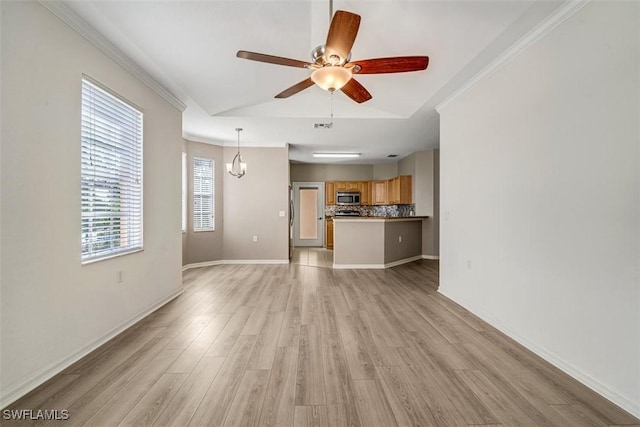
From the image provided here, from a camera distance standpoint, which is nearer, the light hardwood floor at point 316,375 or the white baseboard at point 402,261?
the light hardwood floor at point 316,375

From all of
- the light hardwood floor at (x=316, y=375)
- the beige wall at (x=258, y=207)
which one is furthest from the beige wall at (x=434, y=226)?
the light hardwood floor at (x=316, y=375)

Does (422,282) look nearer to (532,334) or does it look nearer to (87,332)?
(532,334)

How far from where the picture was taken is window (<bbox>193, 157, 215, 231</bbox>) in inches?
224

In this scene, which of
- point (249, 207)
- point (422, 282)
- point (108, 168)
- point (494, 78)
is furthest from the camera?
point (249, 207)

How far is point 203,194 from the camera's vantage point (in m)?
5.81

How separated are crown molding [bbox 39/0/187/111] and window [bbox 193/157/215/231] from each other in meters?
2.39

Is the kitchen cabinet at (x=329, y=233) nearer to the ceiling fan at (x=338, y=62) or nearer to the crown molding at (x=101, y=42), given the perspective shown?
the crown molding at (x=101, y=42)

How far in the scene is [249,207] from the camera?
612cm

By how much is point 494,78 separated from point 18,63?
3.80 meters

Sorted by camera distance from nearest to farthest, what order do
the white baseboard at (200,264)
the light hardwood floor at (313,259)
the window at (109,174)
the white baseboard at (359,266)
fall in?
the window at (109,174), the white baseboard at (200,264), the white baseboard at (359,266), the light hardwood floor at (313,259)

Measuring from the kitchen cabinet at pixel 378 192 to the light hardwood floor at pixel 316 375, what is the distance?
17.5 ft

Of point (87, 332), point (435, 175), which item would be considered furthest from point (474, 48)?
point (435, 175)

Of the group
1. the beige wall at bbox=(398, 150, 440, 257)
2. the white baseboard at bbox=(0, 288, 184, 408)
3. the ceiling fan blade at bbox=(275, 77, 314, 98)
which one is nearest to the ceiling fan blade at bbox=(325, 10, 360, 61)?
the ceiling fan blade at bbox=(275, 77, 314, 98)

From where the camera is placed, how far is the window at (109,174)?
7.50ft
